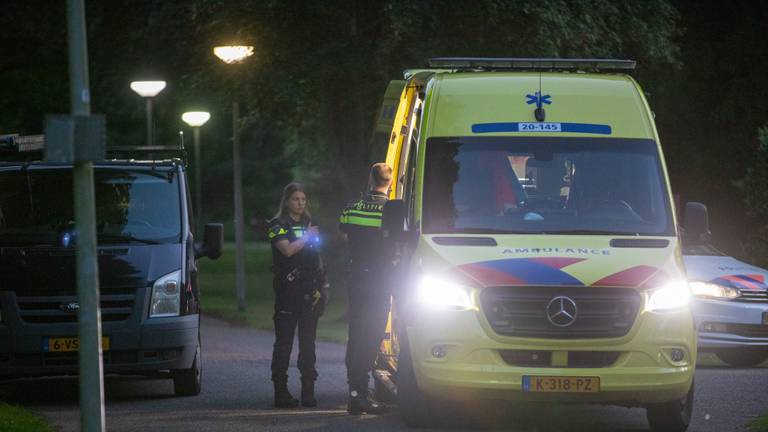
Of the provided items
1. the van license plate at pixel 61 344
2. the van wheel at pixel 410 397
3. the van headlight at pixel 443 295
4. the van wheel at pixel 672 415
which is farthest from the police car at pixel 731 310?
the van license plate at pixel 61 344

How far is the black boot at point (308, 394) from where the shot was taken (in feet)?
45.8

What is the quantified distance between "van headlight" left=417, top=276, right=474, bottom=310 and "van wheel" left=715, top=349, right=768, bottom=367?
7.08m

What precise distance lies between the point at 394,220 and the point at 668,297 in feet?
6.93

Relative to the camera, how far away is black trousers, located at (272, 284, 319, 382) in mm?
13836

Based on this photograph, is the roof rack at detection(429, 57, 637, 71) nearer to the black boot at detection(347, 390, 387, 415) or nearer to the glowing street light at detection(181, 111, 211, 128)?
the black boot at detection(347, 390, 387, 415)

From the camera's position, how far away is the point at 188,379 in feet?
48.8

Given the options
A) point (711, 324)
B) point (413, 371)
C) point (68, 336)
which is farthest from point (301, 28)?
point (413, 371)

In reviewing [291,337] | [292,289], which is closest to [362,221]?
[292,289]

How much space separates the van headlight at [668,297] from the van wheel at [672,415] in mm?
752

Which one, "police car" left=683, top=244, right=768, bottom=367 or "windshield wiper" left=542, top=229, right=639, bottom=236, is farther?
"police car" left=683, top=244, right=768, bottom=367

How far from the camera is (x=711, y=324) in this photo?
17297 mm

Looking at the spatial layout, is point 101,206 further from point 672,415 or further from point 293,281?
point 672,415

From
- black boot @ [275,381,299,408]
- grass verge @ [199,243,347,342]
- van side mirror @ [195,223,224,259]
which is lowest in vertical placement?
grass verge @ [199,243,347,342]

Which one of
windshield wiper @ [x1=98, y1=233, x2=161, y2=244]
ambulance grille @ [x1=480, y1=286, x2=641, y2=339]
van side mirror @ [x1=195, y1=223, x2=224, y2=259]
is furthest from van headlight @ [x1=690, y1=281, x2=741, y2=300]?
ambulance grille @ [x1=480, y1=286, x2=641, y2=339]
